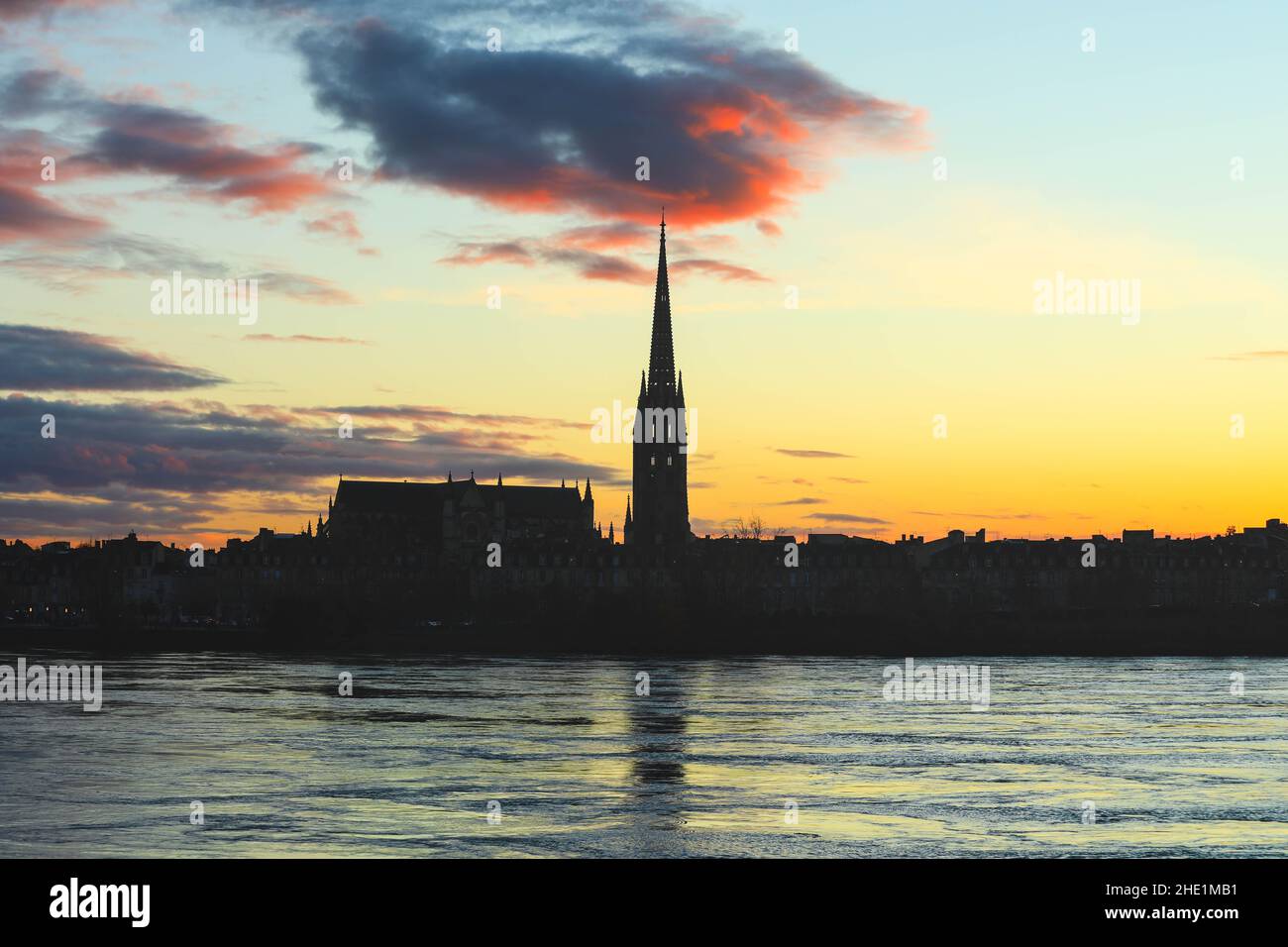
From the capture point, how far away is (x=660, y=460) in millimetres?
194875

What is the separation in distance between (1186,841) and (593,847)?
9755mm

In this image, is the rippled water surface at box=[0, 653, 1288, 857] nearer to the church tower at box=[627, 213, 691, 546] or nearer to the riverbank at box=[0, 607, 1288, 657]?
the riverbank at box=[0, 607, 1288, 657]

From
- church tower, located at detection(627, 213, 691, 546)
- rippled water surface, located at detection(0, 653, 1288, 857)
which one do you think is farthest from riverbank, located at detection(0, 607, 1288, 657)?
church tower, located at detection(627, 213, 691, 546)

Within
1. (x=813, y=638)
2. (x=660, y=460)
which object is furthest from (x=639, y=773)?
(x=660, y=460)

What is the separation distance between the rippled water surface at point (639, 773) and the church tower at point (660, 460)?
12299cm

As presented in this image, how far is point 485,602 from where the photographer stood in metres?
148

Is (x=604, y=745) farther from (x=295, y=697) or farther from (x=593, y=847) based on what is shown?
(x=295, y=697)

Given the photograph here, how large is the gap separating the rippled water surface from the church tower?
404 feet

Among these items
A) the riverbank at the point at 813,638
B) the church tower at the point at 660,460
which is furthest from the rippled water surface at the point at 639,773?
the church tower at the point at 660,460

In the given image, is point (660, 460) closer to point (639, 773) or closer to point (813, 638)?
point (813, 638)

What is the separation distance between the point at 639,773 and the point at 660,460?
520 ft
